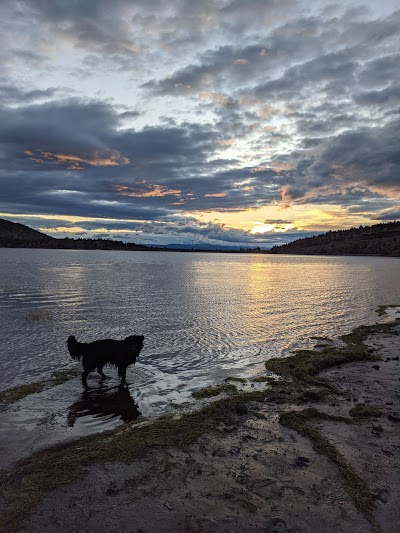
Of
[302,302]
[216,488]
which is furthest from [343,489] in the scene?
[302,302]

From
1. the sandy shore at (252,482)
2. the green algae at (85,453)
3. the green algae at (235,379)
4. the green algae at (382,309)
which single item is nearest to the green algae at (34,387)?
the green algae at (85,453)

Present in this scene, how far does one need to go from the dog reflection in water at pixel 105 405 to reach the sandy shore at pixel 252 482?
187 centimetres

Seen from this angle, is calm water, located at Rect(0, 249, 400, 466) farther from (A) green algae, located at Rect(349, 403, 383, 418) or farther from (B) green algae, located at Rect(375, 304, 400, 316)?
(A) green algae, located at Rect(349, 403, 383, 418)

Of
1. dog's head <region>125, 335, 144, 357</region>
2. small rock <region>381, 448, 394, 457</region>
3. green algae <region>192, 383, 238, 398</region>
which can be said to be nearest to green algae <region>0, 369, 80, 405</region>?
dog's head <region>125, 335, 144, 357</region>

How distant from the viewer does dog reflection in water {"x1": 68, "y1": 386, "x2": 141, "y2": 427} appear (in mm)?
8820

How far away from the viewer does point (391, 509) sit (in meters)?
5.25

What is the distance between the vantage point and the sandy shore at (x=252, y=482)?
5012 mm

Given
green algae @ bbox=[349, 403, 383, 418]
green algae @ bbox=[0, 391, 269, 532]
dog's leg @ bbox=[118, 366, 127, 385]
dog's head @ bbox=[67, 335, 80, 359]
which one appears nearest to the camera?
green algae @ bbox=[0, 391, 269, 532]

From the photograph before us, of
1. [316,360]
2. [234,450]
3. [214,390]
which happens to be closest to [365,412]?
[234,450]

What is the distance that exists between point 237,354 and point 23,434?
28.8 feet

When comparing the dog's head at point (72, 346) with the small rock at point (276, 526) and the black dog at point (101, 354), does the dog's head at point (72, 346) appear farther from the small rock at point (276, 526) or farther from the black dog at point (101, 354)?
the small rock at point (276, 526)

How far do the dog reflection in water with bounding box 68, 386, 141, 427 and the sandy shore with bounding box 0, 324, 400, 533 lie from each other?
6.12 ft

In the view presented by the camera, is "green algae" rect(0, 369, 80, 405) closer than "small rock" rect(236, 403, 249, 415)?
No

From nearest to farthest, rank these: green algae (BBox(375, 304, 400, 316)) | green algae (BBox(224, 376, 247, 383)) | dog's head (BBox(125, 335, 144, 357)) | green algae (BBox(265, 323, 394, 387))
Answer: dog's head (BBox(125, 335, 144, 357)), green algae (BBox(224, 376, 247, 383)), green algae (BBox(265, 323, 394, 387)), green algae (BBox(375, 304, 400, 316))
